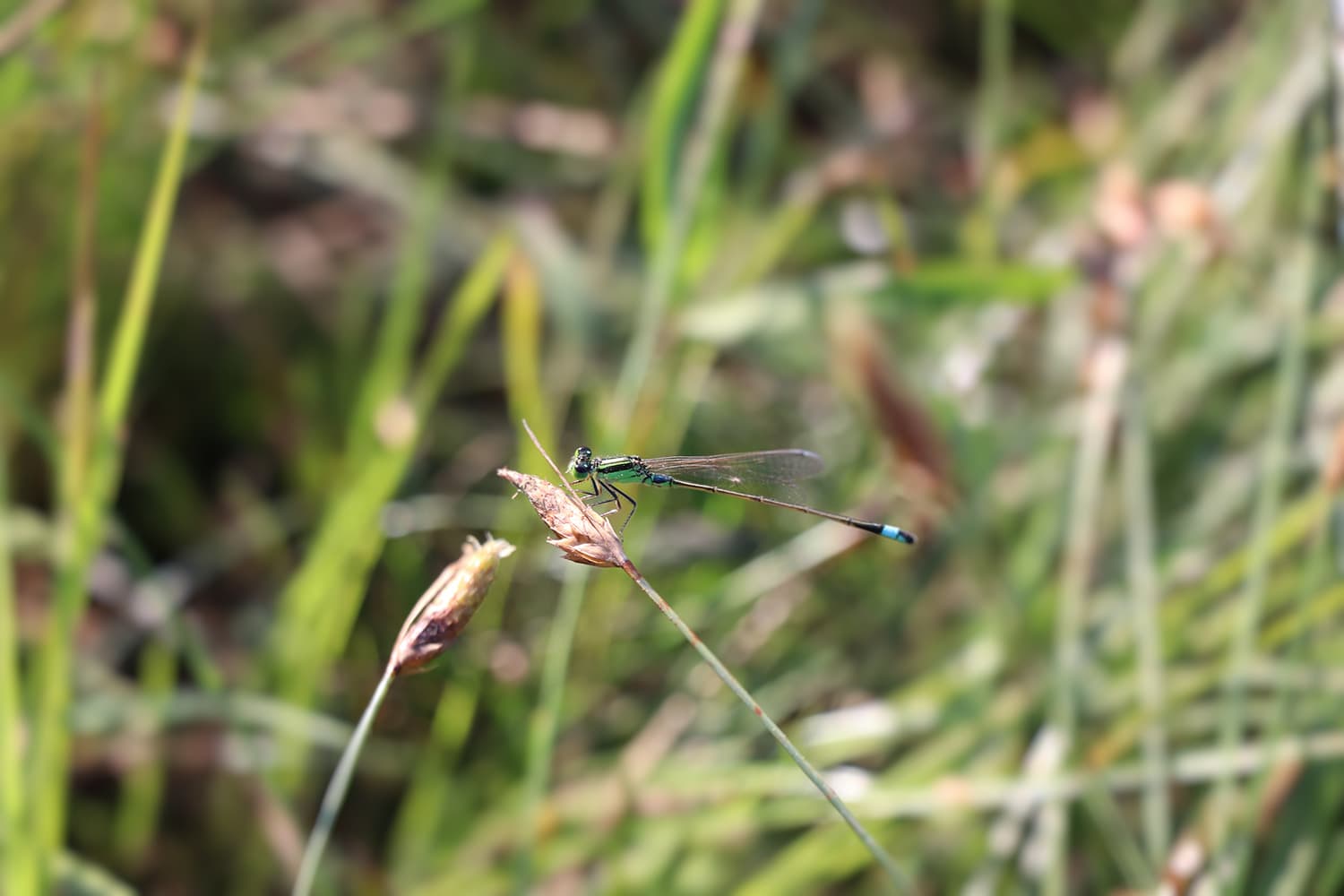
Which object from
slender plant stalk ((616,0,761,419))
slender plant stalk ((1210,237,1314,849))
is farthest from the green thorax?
slender plant stalk ((1210,237,1314,849))

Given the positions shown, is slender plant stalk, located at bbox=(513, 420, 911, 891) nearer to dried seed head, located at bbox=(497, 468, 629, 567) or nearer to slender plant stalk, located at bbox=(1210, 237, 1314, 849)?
dried seed head, located at bbox=(497, 468, 629, 567)

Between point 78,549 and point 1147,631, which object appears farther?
point 1147,631

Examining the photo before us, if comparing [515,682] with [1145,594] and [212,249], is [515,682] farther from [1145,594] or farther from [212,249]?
[212,249]

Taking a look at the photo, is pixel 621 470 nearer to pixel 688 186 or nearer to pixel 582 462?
pixel 582 462

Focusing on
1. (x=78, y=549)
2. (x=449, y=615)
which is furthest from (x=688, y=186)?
(x=449, y=615)

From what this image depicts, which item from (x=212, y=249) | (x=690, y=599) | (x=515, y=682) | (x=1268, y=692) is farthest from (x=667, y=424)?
(x=212, y=249)
